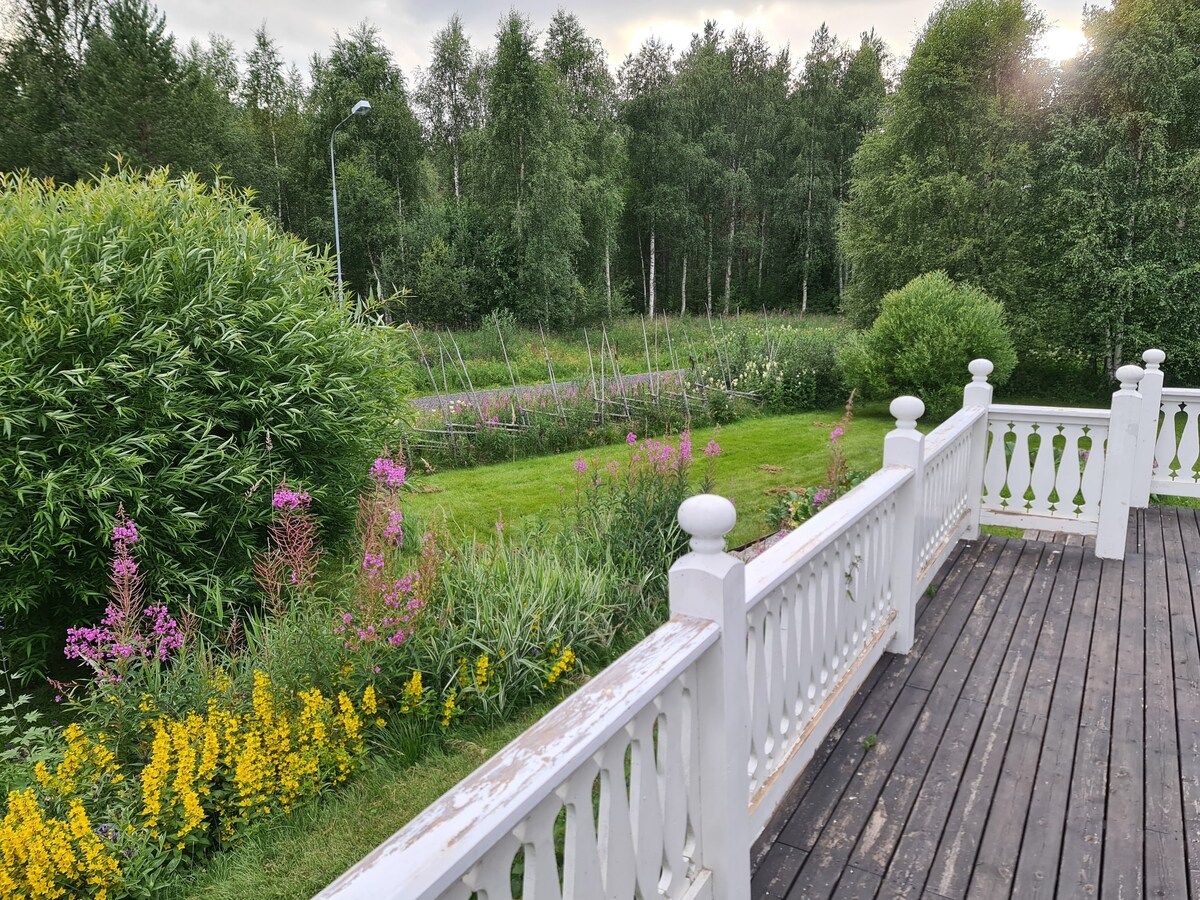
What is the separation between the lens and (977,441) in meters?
4.67

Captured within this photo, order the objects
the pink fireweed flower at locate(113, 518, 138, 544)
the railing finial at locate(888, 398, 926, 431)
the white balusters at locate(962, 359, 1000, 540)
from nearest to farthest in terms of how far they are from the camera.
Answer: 1. the pink fireweed flower at locate(113, 518, 138, 544)
2. the railing finial at locate(888, 398, 926, 431)
3. the white balusters at locate(962, 359, 1000, 540)

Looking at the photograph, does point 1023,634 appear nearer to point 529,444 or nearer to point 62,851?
point 62,851

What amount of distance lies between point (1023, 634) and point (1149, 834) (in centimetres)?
143

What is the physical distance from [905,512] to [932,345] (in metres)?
8.09

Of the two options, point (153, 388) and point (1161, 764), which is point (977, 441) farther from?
point (153, 388)

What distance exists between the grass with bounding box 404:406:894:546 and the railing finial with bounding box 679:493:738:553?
12.0 ft

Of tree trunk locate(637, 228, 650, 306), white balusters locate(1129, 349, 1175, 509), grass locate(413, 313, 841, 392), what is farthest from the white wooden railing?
tree trunk locate(637, 228, 650, 306)

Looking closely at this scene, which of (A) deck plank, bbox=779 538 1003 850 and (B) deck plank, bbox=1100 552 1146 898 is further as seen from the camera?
(A) deck plank, bbox=779 538 1003 850

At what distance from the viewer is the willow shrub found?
3.53 metres

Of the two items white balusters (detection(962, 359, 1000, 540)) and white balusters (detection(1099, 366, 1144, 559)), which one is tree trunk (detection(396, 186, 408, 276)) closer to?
white balusters (detection(962, 359, 1000, 540))

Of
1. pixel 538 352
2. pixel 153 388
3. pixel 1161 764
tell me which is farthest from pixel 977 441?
pixel 538 352

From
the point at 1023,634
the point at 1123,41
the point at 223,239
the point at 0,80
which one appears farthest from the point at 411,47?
the point at 1023,634

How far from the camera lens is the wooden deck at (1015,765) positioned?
2.06 metres

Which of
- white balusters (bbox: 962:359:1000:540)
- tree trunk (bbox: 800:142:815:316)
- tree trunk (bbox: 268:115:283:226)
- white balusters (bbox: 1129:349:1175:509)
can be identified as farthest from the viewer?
tree trunk (bbox: 800:142:815:316)
